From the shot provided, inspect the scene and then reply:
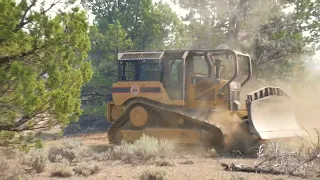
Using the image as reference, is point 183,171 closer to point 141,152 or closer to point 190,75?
point 141,152

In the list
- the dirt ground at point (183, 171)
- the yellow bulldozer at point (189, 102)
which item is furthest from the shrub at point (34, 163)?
the yellow bulldozer at point (189, 102)

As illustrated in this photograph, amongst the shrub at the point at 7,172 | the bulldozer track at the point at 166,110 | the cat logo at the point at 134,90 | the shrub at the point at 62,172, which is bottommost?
the shrub at the point at 62,172

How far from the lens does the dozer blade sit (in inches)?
499

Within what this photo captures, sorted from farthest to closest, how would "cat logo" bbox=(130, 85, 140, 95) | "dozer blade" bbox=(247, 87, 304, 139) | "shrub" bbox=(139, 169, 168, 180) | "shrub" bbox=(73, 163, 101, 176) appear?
1. "cat logo" bbox=(130, 85, 140, 95)
2. "dozer blade" bbox=(247, 87, 304, 139)
3. "shrub" bbox=(73, 163, 101, 176)
4. "shrub" bbox=(139, 169, 168, 180)

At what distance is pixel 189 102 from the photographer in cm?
1380

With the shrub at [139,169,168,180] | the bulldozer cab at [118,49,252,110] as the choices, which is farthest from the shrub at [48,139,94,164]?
the shrub at [139,169,168,180]

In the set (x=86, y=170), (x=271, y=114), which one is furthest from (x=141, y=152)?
(x=271, y=114)

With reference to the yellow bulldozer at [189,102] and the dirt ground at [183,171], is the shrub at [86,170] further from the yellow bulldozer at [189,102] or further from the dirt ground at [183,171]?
the yellow bulldozer at [189,102]

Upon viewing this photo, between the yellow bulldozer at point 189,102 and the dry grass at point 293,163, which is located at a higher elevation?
the yellow bulldozer at point 189,102

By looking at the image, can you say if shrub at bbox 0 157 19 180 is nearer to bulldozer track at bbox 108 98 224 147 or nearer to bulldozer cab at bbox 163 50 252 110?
bulldozer track at bbox 108 98 224 147

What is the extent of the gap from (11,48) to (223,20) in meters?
18.8

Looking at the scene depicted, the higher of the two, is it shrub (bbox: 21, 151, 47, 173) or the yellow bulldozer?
the yellow bulldozer

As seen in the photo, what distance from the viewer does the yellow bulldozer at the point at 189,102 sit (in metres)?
13.0

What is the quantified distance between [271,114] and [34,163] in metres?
7.37
